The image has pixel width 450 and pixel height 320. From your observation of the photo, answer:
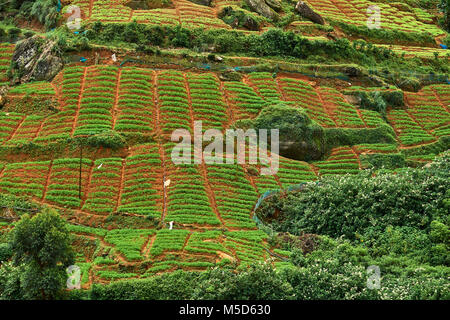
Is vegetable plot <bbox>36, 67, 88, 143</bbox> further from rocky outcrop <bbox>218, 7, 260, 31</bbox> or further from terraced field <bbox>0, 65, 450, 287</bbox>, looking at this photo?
rocky outcrop <bbox>218, 7, 260, 31</bbox>

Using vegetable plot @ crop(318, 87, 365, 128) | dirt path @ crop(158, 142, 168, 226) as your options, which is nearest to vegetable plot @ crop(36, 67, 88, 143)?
dirt path @ crop(158, 142, 168, 226)

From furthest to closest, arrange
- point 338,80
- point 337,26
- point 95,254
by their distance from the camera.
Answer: point 337,26
point 338,80
point 95,254

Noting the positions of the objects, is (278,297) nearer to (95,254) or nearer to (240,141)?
(95,254)

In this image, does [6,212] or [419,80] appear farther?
[419,80]

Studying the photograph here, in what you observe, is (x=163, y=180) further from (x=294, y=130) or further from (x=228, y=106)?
(x=294, y=130)

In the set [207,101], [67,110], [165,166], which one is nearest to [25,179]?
[67,110]

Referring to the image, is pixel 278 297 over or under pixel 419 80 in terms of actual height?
over

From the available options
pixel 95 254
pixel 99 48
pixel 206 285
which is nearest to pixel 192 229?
pixel 95 254

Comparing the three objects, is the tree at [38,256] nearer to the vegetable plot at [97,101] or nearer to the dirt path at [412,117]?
the vegetable plot at [97,101]
